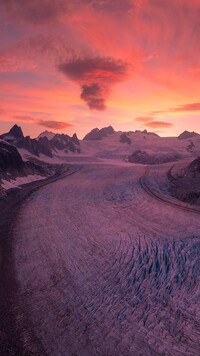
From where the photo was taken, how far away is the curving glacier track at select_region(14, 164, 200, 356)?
380 inches

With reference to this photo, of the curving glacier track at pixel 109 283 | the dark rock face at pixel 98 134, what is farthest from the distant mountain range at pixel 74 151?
the curving glacier track at pixel 109 283

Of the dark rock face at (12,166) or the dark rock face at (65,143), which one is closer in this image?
the dark rock face at (12,166)

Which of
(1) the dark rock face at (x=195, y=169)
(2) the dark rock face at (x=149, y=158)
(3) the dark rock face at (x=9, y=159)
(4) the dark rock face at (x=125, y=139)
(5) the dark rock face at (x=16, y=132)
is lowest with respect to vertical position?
(2) the dark rock face at (x=149, y=158)

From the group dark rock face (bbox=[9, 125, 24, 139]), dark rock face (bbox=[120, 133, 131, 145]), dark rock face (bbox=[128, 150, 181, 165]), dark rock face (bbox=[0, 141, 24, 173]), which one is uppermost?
dark rock face (bbox=[9, 125, 24, 139])

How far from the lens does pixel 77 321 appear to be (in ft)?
34.6

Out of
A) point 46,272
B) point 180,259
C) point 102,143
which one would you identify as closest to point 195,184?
point 180,259

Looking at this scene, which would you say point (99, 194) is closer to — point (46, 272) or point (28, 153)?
point (46, 272)

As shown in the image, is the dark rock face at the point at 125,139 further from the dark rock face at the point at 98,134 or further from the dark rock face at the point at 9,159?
the dark rock face at the point at 9,159

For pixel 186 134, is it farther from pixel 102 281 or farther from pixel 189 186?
pixel 102 281

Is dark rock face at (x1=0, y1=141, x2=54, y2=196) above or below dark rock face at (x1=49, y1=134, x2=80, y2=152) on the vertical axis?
below

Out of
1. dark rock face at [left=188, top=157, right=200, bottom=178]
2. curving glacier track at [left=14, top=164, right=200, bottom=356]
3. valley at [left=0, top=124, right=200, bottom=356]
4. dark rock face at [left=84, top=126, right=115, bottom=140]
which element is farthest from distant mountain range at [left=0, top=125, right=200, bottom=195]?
dark rock face at [left=188, top=157, right=200, bottom=178]

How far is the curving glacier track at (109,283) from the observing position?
9.66m

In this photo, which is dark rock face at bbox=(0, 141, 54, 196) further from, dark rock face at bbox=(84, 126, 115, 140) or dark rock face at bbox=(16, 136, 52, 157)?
dark rock face at bbox=(84, 126, 115, 140)

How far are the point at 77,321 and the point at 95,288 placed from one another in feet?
7.36
